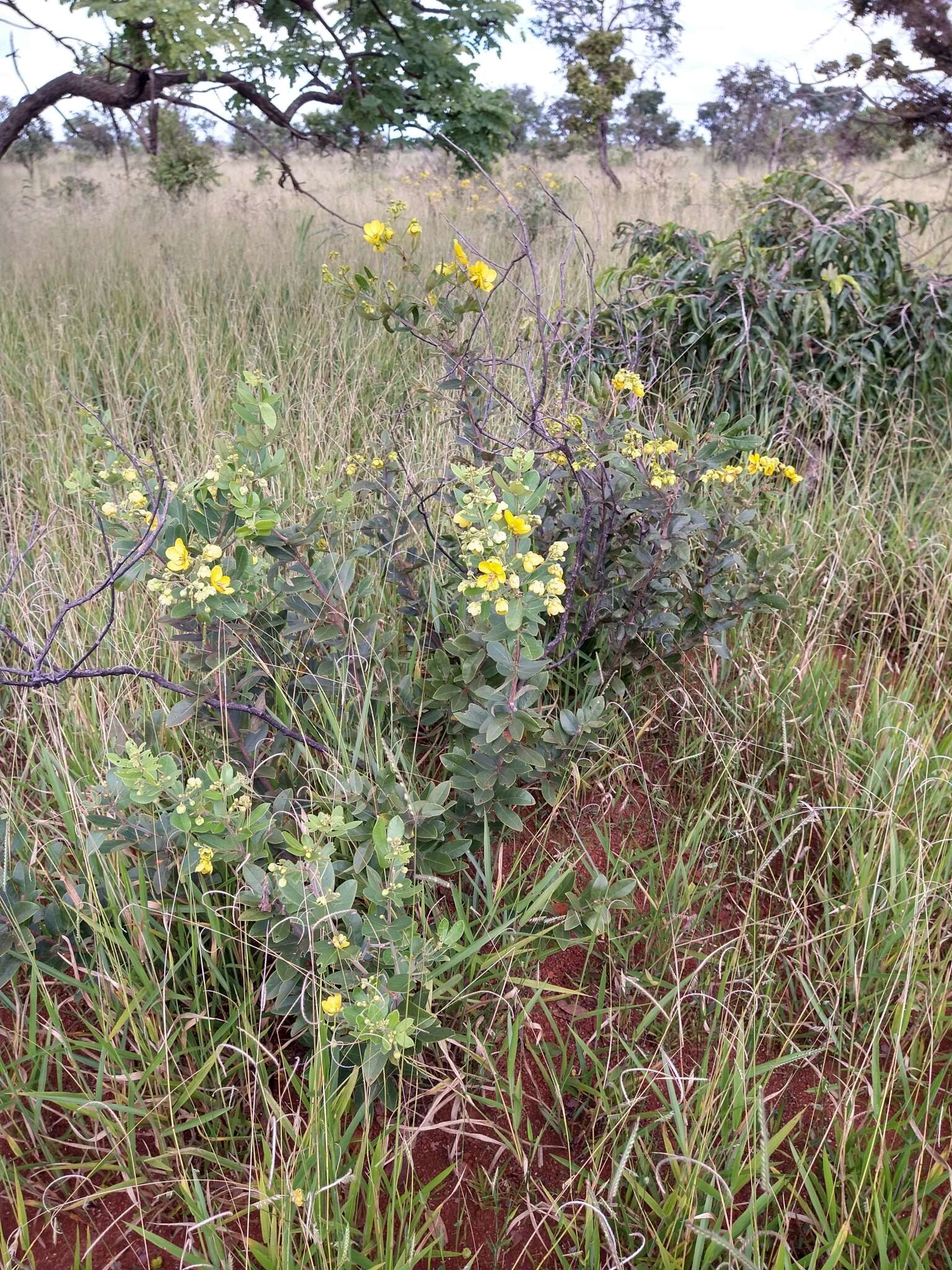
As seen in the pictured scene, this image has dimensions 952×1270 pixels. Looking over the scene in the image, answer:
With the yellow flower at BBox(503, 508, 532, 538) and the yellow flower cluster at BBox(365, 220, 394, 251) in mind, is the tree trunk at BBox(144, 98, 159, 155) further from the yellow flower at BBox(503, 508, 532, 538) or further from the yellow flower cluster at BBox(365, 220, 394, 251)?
the yellow flower at BBox(503, 508, 532, 538)

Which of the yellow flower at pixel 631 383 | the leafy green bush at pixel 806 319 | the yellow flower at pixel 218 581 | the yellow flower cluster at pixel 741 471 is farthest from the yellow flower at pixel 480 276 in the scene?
the leafy green bush at pixel 806 319

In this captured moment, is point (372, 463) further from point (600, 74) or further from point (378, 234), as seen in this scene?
point (600, 74)

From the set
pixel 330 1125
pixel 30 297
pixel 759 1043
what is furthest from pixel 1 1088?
pixel 30 297

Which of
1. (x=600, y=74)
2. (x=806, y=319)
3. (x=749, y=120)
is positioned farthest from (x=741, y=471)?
(x=749, y=120)

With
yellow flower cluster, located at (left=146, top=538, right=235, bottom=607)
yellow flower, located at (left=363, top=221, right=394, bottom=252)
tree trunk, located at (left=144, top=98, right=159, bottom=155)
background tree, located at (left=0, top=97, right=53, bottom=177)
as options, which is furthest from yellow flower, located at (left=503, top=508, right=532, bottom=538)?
background tree, located at (left=0, top=97, right=53, bottom=177)

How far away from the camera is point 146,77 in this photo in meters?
4.12

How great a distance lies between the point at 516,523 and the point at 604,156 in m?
10.5

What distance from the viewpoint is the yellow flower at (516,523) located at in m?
1.30

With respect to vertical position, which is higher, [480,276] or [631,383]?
[480,276]

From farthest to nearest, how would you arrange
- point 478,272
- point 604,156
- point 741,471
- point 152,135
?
1. point 604,156
2. point 152,135
3. point 741,471
4. point 478,272

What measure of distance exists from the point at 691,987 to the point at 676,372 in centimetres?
250

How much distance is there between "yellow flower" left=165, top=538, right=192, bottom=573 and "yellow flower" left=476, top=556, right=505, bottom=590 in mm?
449

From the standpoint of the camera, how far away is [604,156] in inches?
398

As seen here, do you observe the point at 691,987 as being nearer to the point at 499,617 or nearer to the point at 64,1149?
the point at 499,617
